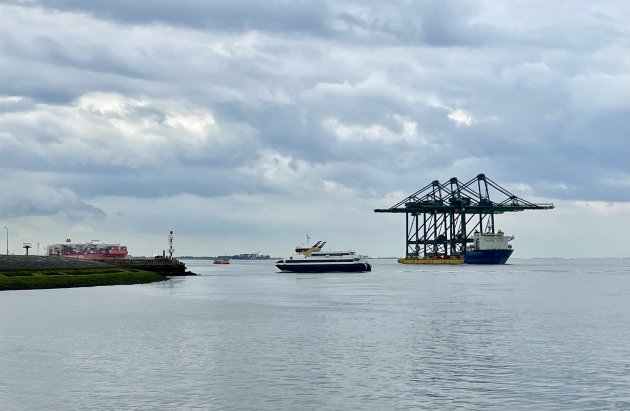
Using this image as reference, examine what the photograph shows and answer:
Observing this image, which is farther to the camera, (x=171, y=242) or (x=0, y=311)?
(x=171, y=242)

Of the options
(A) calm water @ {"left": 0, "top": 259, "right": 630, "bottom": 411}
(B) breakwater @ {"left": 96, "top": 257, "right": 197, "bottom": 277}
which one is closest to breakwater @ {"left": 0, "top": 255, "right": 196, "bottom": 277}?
(B) breakwater @ {"left": 96, "top": 257, "right": 197, "bottom": 277}

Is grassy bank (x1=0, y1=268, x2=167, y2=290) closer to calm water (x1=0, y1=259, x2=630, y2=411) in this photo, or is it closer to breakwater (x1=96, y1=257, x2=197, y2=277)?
breakwater (x1=96, y1=257, x2=197, y2=277)

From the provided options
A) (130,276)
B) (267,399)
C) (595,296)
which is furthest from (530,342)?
(130,276)

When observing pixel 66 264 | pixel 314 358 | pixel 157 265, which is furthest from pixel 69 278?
pixel 314 358

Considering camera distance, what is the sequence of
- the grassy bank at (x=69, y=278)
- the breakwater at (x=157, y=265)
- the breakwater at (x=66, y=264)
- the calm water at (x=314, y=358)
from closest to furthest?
the calm water at (x=314, y=358) < the grassy bank at (x=69, y=278) < the breakwater at (x=66, y=264) < the breakwater at (x=157, y=265)

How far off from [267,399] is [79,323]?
120ft

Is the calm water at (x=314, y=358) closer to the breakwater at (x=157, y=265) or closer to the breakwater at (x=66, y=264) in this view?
the breakwater at (x=66, y=264)

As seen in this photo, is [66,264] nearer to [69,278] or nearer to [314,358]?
[69,278]

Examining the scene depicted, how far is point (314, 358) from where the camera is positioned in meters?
44.3

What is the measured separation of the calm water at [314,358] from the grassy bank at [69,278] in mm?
33644

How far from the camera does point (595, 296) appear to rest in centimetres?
10656

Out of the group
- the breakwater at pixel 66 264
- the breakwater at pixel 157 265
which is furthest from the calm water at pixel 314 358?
the breakwater at pixel 157 265

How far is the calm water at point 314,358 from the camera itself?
1291 inches

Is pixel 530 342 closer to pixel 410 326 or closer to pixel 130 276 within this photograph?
pixel 410 326
